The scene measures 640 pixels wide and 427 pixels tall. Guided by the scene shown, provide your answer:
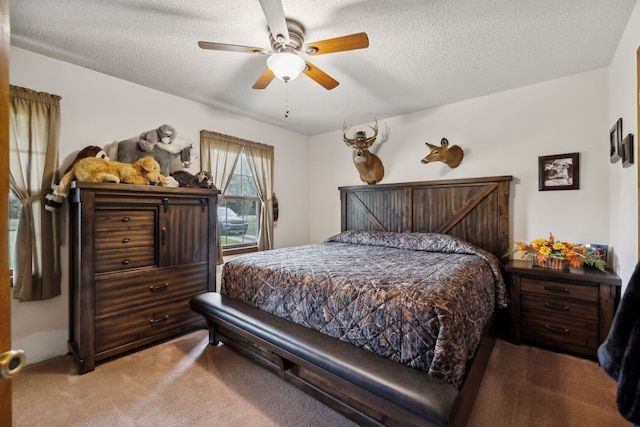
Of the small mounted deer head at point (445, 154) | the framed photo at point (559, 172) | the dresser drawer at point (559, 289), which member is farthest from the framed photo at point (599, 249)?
the small mounted deer head at point (445, 154)

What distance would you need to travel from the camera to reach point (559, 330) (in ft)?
8.05

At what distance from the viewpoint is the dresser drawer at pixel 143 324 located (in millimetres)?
2299

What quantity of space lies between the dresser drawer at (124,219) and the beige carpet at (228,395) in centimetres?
116

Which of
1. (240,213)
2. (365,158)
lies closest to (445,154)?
(365,158)

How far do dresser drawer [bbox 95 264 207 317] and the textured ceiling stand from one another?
197cm

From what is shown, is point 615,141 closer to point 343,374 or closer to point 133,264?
point 343,374

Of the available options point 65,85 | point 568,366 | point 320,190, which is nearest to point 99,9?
point 65,85

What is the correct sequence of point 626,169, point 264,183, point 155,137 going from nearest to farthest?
point 626,169, point 155,137, point 264,183

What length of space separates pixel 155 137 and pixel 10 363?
266 centimetres

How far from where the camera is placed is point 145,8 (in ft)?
6.19

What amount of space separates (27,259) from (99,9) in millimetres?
2053

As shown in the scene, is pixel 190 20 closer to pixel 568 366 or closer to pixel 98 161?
pixel 98 161

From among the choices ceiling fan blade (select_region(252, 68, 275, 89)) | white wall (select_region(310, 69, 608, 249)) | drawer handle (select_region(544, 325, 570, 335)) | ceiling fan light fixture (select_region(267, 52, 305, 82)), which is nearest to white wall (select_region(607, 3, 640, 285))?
white wall (select_region(310, 69, 608, 249))

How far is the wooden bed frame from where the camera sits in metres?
1.33
